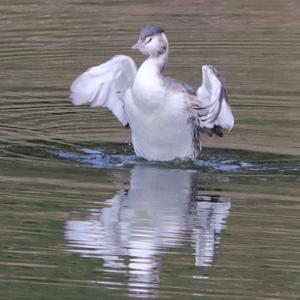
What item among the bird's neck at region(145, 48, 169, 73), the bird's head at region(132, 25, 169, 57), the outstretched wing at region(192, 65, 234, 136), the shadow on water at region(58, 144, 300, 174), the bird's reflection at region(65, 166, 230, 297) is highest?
the bird's head at region(132, 25, 169, 57)

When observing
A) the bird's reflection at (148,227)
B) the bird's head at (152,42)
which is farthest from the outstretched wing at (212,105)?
the bird's reflection at (148,227)

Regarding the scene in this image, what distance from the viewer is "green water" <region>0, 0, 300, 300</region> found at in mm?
7840

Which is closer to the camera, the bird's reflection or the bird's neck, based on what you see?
the bird's reflection

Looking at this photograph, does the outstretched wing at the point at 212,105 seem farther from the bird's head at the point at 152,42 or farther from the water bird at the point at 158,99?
the bird's head at the point at 152,42

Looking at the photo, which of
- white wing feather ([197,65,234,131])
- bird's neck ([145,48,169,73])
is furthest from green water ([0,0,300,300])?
bird's neck ([145,48,169,73])

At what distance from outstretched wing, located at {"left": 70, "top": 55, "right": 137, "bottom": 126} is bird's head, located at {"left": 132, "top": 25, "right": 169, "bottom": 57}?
370 millimetres

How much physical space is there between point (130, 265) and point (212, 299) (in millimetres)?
860

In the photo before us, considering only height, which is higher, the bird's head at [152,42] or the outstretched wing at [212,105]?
the bird's head at [152,42]

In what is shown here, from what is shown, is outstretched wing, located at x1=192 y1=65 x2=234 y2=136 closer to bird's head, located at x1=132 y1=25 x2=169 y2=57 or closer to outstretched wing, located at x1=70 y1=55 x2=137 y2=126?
bird's head, located at x1=132 y1=25 x2=169 y2=57

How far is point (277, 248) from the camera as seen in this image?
27.9ft

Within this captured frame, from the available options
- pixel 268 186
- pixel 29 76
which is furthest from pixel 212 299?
pixel 29 76

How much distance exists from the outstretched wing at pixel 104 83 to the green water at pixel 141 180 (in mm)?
421

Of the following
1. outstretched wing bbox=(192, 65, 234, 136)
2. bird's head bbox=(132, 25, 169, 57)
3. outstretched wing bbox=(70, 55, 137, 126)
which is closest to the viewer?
outstretched wing bbox=(192, 65, 234, 136)

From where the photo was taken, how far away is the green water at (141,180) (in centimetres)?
784
